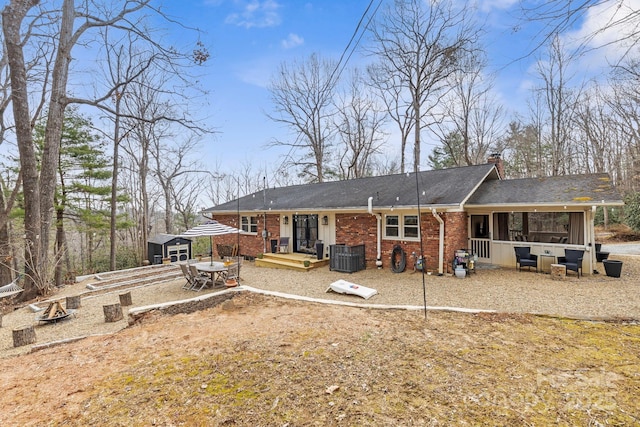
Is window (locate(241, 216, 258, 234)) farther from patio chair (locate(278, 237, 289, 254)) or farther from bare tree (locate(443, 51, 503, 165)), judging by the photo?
bare tree (locate(443, 51, 503, 165))

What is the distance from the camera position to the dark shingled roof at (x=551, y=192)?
8.55 m

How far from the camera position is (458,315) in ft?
18.8

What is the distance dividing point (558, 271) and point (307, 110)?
19.7 metres

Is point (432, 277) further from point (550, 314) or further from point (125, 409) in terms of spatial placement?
point (125, 409)

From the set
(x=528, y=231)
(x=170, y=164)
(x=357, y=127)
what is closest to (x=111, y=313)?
(x=528, y=231)

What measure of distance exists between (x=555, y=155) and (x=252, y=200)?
20.5 metres

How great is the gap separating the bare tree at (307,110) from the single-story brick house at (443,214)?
394 inches

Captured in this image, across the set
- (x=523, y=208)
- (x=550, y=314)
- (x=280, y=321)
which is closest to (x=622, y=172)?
(x=523, y=208)

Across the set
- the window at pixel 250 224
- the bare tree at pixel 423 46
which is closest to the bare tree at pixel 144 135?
the window at pixel 250 224

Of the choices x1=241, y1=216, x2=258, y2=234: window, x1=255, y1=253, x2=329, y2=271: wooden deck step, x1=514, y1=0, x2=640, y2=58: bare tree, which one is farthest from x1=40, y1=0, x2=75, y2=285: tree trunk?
x1=514, y1=0, x2=640, y2=58: bare tree

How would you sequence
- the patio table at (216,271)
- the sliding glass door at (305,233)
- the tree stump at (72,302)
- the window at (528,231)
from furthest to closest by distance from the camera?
the sliding glass door at (305,233) < the window at (528,231) < the patio table at (216,271) < the tree stump at (72,302)

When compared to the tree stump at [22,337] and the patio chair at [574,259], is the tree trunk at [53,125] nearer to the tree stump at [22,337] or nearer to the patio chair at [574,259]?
the tree stump at [22,337]

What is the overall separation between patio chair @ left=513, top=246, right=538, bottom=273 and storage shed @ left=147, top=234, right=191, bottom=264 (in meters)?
15.2

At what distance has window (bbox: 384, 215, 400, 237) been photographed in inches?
423
